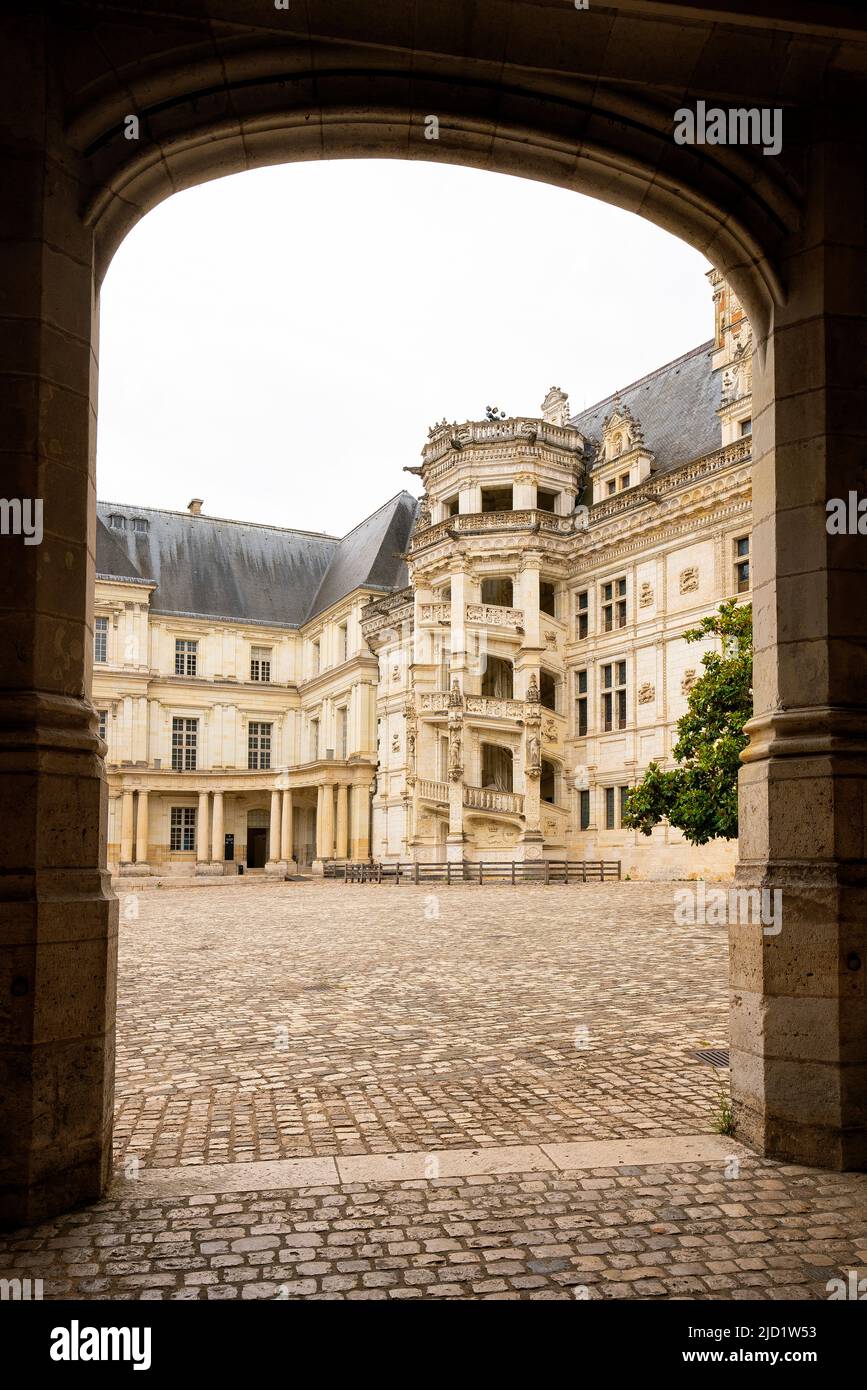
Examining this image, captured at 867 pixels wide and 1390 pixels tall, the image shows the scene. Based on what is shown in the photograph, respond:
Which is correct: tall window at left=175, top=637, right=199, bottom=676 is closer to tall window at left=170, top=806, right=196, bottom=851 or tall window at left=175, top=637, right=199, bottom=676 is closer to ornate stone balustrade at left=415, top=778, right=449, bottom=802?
tall window at left=170, top=806, right=196, bottom=851

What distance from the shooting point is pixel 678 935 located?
1655 cm

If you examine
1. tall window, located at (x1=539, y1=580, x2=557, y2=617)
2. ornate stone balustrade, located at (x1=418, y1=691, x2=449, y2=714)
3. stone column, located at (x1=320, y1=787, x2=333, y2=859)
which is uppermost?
tall window, located at (x1=539, y1=580, x2=557, y2=617)

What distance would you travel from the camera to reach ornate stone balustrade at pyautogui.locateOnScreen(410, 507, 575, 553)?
38.9 meters

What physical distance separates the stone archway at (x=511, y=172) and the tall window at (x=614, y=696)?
31297 mm

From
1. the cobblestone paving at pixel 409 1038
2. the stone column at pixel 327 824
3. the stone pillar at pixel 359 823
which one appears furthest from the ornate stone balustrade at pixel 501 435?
the cobblestone paving at pixel 409 1038

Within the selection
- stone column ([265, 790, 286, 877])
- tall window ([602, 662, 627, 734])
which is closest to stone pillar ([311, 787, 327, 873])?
stone column ([265, 790, 286, 877])

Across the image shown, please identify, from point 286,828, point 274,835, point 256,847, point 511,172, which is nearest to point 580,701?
point 286,828

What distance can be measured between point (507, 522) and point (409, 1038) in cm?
3256

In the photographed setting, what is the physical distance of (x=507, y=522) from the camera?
39.2 metres

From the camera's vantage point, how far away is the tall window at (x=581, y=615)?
128 ft

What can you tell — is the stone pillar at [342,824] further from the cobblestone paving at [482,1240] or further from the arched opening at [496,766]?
the cobblestone paving at [482,1240]

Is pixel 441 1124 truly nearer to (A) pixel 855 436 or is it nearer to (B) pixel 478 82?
(A) pixel 855 436

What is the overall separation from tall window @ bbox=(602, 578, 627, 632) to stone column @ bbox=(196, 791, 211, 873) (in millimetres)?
27496

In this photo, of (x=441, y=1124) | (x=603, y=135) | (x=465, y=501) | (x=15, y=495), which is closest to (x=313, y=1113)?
(x=441, y=1124)
